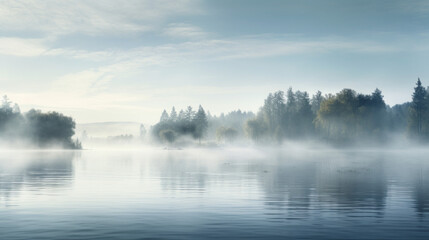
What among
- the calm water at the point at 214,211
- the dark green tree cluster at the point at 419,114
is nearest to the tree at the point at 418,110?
the dark green tree cluster at the point at 419,114

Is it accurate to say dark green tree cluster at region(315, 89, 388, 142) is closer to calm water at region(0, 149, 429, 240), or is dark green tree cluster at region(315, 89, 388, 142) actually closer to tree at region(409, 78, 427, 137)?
tree at region(409, 78, 427, 137)

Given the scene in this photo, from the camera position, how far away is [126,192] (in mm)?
34062

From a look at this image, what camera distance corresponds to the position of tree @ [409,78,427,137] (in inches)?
7338

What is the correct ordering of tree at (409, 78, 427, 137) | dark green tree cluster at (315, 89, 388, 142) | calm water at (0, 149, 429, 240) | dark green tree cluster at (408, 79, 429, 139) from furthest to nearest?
tree at (409, 78, 427, 137), dark green tree cluster at (408, 79, 429, 139), dark green tree cluster at (315, 89, 388, 142), calm water at (0, 149, 429, 240)

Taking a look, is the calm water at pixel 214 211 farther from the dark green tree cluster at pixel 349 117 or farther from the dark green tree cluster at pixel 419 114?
the dark green tree cluster at pixel 419 114

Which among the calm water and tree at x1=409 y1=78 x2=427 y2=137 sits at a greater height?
tree at x1=409 y1=78 x2=427 y2=137

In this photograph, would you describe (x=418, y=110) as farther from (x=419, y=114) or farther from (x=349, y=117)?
(x=349, y=117)

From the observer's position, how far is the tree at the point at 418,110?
7338 inches

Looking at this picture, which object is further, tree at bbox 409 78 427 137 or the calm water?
tree at bbox 409 78 427 137

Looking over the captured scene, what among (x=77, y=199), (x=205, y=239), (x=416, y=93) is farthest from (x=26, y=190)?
(x=416, y=93)

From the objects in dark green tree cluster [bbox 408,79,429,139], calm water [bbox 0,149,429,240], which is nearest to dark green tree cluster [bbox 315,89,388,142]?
dark green tree cluster [bbox 408,79,429,139]

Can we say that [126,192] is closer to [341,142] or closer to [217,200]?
[217,200]

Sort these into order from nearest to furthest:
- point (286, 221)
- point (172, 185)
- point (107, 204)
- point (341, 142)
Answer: point (286, 221), point (107, 204), point (172, 185), point (341, 142)

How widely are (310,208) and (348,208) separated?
7.25 ft
